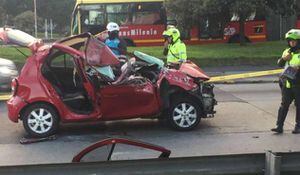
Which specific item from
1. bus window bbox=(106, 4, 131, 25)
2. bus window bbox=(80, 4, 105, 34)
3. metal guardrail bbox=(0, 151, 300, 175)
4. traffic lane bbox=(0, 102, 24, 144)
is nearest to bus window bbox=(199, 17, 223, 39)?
bus window bbox=(106, 4, 131, 25)

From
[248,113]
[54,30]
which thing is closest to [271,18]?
[248,113]

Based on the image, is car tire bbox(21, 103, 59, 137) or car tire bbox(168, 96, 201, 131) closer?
car tire bbox(21, 103, 59, 137)

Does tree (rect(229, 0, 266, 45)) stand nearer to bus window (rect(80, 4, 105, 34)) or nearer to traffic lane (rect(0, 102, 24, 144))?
bus window (rect(80, 4, 105, 34))

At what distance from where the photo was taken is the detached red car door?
336 inches

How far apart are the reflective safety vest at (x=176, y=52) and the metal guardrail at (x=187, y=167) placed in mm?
7446

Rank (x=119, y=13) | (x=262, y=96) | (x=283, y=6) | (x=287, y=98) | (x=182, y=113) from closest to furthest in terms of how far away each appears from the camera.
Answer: (x=287, y=98) → (x=182, y=113) → (x=262, y=96) → (x=283, y=6) → (x=119, y=13)

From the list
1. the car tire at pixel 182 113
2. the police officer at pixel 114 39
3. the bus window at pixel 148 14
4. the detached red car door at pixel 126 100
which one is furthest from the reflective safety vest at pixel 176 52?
the bus window at pixel 148 14

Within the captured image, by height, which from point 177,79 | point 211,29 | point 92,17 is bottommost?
point 177,79

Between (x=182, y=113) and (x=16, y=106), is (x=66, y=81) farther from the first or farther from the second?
(x=182, y=113)

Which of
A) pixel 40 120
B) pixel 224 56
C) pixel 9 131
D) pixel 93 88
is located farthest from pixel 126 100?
pixel 224 56

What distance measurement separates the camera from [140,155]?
7301 millimetres

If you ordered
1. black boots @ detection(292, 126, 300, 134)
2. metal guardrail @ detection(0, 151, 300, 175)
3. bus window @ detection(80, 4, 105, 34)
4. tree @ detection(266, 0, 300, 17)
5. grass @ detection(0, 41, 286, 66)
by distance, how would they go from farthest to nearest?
bus window @ detection(80, 4, 105, 34), tree @ detection(266, 0, 300, 17), grass @ detection(0, 41, 286, 66), black boots @ detection(292, 126, 300, 134), metal guardrail @ detection(0, 151, 300, 175)

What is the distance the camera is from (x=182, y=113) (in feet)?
29.2

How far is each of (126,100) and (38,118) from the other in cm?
139
